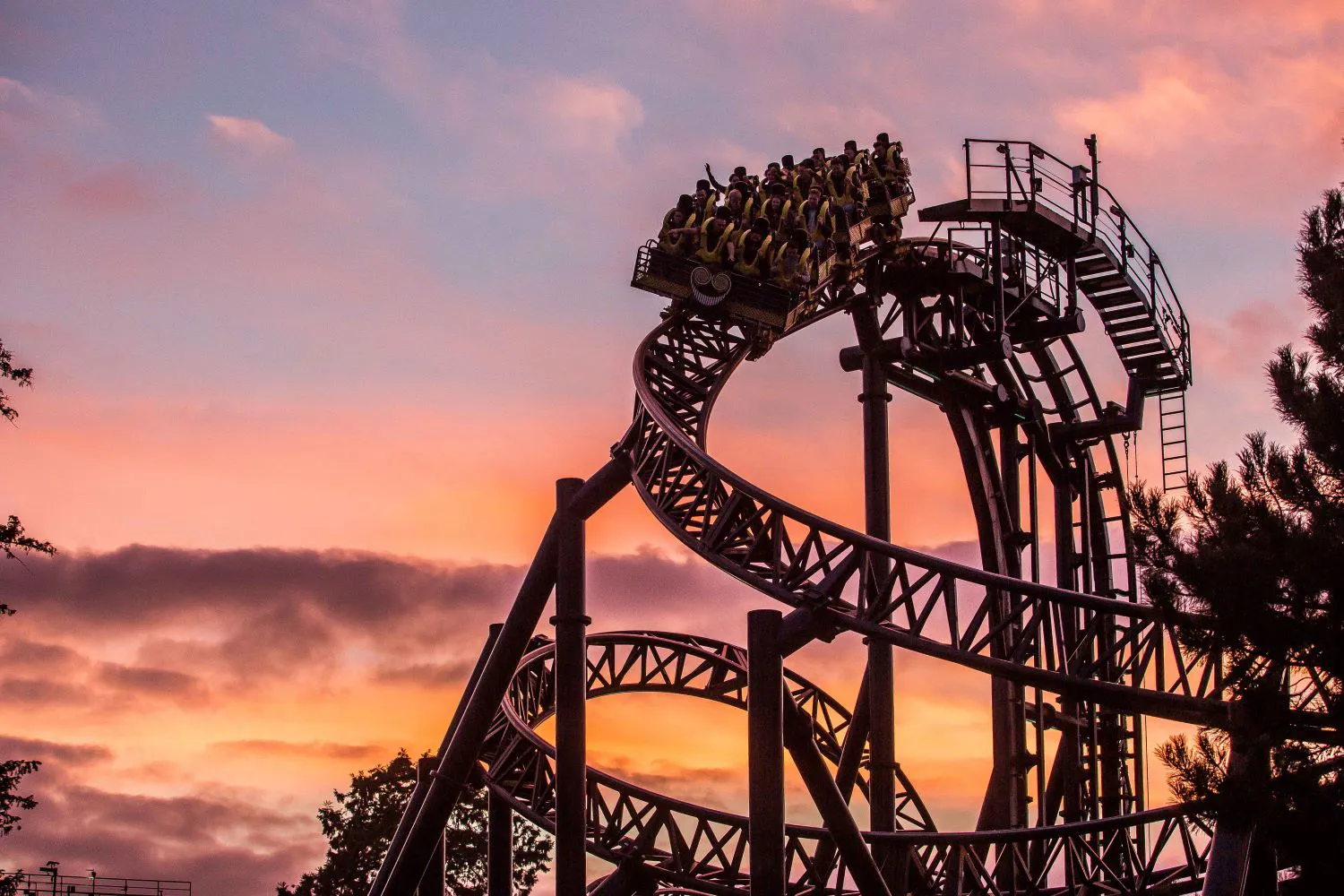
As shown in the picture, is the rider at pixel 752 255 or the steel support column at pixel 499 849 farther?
the steel support column at pixel 499 849

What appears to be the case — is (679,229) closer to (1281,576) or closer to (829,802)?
(829,802)

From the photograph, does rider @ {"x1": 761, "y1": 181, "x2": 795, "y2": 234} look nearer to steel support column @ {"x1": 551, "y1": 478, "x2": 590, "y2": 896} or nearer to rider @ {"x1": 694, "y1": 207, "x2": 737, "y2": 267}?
rider @ {"x1": 694, "y1": 207, "x2": 737, "y2": 267}

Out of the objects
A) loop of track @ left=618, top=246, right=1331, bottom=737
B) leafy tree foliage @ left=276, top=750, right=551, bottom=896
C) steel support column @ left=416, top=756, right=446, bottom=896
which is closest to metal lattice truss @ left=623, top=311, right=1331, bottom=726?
loop of track @ left=618, top=246, right=1331, bottom=737

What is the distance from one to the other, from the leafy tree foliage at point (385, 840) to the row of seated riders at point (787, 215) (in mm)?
18165

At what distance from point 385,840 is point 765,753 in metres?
21.4

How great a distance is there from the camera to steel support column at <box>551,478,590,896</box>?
18.7 metres

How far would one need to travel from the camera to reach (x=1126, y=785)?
73.3 feet

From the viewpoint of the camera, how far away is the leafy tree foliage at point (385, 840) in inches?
1426

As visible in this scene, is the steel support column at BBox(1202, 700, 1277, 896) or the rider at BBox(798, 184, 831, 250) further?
the rider at BBox(798, 184, 831, 250)

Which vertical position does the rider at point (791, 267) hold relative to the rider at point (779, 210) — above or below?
below

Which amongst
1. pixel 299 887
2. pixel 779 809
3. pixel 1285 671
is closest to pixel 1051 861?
pixel 779 809

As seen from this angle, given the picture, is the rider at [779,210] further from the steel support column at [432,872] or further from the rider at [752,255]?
the steel support column at [432,872]

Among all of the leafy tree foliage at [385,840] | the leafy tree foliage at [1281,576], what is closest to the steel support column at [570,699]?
the leafy tree foliage at [1281,576]

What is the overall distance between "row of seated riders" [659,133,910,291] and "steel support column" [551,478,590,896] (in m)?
2.85
